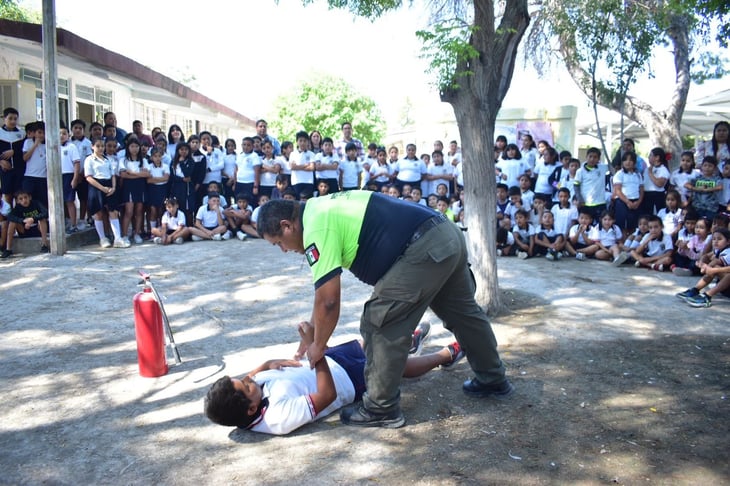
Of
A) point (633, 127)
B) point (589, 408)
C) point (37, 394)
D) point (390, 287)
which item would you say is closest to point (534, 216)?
point (589, 408)

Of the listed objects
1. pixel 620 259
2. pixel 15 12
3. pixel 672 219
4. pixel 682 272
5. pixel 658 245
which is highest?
pixel 15 12

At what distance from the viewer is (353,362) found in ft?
13.0

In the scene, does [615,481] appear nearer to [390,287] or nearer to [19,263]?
[390,287]

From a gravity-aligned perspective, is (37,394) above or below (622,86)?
below

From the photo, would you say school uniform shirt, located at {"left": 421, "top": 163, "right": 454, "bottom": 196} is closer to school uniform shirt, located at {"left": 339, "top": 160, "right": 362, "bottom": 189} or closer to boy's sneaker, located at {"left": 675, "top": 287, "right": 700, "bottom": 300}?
school uniform shirt, located at {"left": 339, "top": 160, "right": 362, "bottom": 189}

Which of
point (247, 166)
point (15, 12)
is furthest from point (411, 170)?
point (15, 12)

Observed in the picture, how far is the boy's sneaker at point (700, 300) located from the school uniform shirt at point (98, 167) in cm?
777

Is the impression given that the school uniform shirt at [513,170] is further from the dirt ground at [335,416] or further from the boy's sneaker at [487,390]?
the boy's sneaker at [487,390]

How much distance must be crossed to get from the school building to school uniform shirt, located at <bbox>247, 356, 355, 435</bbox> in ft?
26.9

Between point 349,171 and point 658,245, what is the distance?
508cm

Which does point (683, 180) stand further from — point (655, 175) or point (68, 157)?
point (68, 157)

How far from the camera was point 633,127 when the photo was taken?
21844mm

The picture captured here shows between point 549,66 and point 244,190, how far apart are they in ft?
23.9

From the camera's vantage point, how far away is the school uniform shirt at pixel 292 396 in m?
3.50
